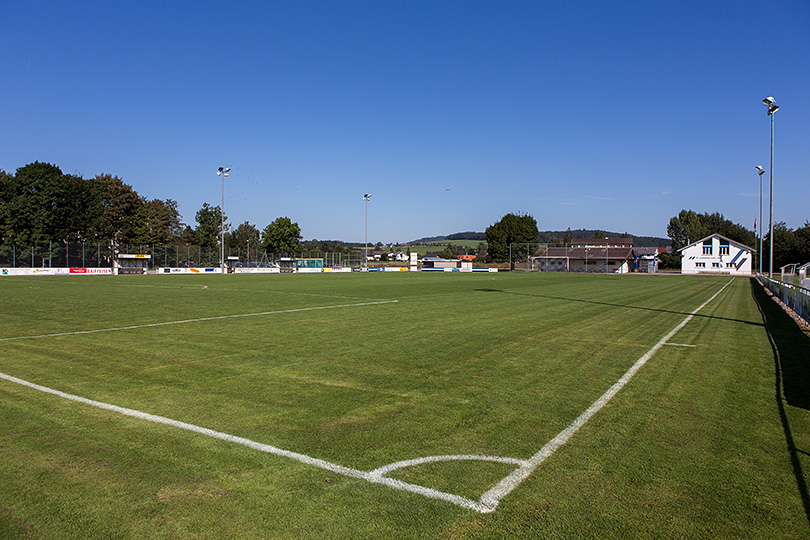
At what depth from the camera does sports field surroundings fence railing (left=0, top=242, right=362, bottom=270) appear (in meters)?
46.3

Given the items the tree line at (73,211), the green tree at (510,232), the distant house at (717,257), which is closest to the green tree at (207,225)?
the tree line at (73,211)

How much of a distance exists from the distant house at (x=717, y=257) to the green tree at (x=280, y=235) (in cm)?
6605

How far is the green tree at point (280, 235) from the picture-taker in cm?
9219

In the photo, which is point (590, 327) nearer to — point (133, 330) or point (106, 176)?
point (133, 330)

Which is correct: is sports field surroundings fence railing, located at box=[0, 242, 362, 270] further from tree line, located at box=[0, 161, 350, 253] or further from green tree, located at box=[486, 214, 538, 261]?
green tree, located at box=[486, 214, 538, 261]

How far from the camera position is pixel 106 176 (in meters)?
70.8

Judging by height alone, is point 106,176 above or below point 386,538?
above

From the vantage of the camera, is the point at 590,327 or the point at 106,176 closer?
the point at 590,327

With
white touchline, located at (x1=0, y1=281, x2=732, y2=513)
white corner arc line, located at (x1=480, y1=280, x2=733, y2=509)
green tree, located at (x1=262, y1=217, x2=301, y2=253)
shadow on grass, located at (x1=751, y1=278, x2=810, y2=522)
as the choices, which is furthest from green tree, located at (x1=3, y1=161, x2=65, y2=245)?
shadow on grass, located at (x1=751, y1=278, x2=810, y2=522)

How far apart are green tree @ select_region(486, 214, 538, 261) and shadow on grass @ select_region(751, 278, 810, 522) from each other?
101 meters

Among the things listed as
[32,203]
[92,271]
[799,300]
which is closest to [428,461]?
[799,300]

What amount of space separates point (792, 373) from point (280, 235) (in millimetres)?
90420

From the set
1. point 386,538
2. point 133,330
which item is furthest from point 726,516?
point 133,330

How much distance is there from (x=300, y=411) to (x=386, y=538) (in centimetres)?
252
